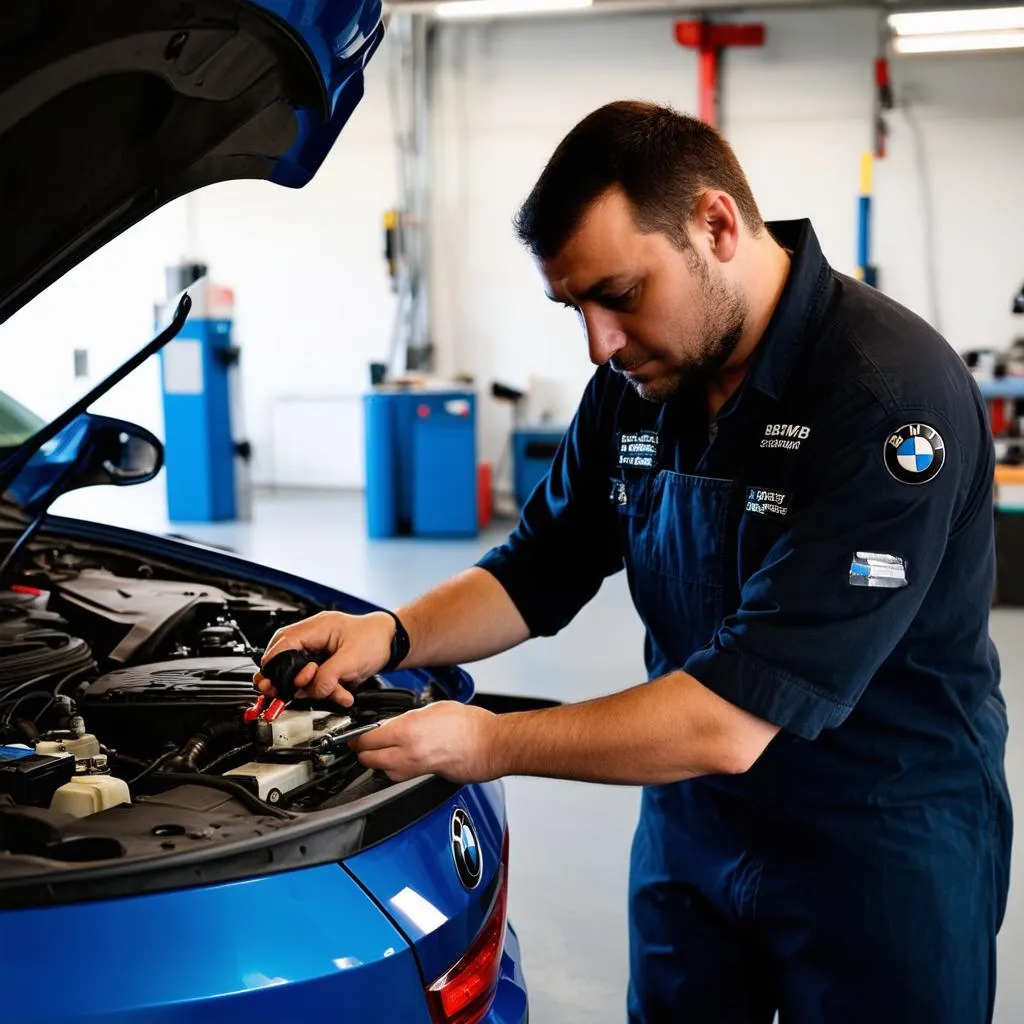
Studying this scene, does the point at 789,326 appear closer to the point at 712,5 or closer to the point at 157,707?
the point at 157,707

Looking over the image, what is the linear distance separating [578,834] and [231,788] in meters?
1.89

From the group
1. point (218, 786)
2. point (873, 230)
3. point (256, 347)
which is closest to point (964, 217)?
point (873, 230)

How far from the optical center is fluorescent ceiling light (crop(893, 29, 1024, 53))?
6758 mm

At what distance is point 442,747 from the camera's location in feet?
4.20

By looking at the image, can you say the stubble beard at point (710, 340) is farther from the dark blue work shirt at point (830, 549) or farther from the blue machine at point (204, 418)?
the blue machine at point (204, 418)

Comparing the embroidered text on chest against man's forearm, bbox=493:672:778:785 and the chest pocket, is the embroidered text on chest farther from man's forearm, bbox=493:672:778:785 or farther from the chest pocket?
man's forearm, bbox=493:672:778:785

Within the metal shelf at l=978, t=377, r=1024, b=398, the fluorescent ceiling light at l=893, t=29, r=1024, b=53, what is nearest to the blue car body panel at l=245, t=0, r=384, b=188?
the metal shelf at l=978, t=377, r=1024, b=398

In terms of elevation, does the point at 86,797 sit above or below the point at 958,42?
below

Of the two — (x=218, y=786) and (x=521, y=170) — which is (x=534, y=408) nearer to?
(x=521, y=170)

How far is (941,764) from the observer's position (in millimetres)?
1381

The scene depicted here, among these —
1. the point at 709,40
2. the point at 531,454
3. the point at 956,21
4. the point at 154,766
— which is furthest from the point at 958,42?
the point at 154,766

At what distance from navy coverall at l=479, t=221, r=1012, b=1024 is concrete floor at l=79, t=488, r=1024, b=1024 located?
32.0 inches

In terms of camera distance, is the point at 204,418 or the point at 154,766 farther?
the point at 204,418

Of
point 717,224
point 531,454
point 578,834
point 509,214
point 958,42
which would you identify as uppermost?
point 958,42
